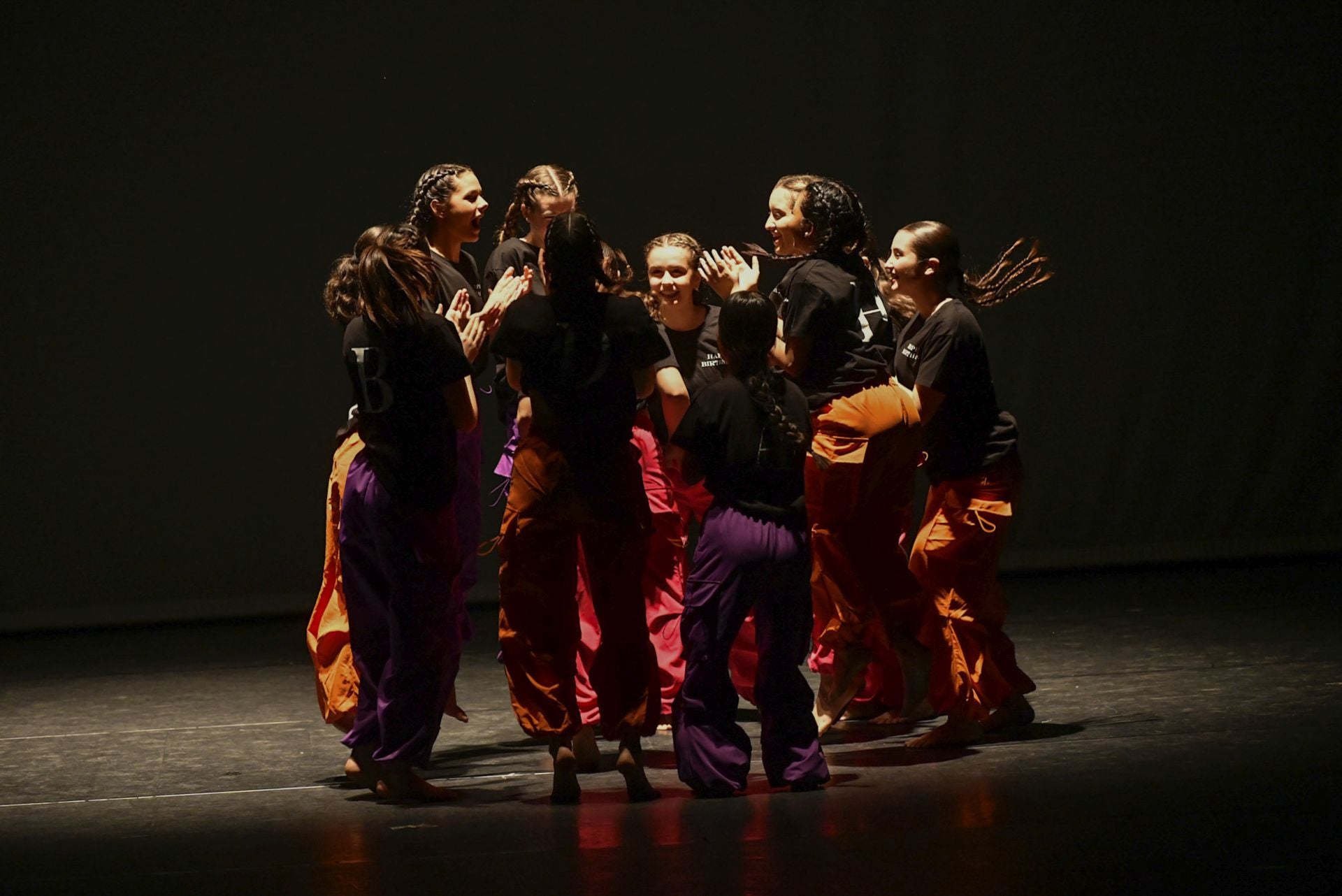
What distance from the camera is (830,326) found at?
4.29 m

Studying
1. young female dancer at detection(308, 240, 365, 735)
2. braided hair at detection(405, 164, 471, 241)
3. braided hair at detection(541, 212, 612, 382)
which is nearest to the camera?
braided hair at detection(541, 212, 612, 382)

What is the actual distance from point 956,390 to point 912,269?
328 millimetres

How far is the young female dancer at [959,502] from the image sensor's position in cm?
422

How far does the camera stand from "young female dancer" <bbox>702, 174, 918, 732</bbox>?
428cm

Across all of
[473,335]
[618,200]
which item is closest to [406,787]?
[473,335]

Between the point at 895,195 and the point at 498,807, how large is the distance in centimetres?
383

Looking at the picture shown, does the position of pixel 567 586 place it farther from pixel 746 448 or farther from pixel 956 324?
pixel 956 324

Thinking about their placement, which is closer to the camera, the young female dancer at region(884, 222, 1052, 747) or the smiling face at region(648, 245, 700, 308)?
the young female dancer at region(884, 222, 1052, 747)

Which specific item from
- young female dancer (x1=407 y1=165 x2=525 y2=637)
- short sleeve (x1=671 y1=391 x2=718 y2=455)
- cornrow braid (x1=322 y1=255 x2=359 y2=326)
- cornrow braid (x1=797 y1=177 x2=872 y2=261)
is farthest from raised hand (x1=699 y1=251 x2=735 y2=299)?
cornrow braid (x1=322 y1=255 x2=359 y2=326)

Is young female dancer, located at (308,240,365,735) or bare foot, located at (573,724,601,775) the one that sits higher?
young female dancer, located at (308,240,365,735)

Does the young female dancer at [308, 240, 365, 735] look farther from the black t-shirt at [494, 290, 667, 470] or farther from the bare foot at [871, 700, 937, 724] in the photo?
the bare foot at [871, 700, 937, 724]

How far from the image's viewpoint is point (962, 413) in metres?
4.28

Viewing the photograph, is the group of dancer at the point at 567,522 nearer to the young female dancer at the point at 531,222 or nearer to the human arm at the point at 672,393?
the human arm at the point at 672,393

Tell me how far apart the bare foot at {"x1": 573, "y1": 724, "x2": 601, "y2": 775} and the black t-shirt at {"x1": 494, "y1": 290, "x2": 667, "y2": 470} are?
818 mm
